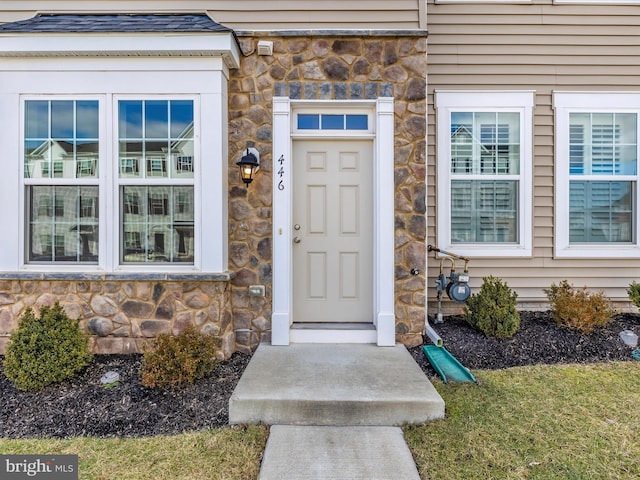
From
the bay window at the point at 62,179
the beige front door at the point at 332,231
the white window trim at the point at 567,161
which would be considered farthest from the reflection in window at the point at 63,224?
the white window trim at the point at 567,161

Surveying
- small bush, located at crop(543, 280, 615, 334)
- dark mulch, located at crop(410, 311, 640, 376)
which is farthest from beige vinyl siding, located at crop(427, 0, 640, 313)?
dark mulch, located at crop(410, 311, 640, 376)

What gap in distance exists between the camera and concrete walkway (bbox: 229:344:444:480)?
211 cm

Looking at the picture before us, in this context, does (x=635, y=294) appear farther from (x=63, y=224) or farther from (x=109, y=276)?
(x=63, y=224)

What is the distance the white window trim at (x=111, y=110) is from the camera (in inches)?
133

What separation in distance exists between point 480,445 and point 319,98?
310 centimetres

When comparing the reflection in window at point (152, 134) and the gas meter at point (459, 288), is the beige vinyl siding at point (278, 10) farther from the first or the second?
the gas meter at point (459, 288)

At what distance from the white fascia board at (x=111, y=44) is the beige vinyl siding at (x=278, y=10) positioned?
60 cm

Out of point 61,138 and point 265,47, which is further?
point 265,47

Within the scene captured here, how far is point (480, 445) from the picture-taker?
7.43 feet

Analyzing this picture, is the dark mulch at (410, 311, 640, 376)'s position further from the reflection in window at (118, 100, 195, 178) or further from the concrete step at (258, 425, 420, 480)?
the reflection in window at (118, 100, 195, 178)

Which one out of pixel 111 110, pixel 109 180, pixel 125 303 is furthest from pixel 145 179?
pixel 125 303

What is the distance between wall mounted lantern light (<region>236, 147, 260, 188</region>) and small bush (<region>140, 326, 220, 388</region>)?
144cm

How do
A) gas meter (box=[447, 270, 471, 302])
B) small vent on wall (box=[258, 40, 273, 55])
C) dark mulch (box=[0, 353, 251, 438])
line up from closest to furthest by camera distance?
dark mulch (box=[0, 353, 251, 438]) → small vent on wall (box=[258, 40, 273, 55]) → gas meter (box=[447, 270, 471, 302])

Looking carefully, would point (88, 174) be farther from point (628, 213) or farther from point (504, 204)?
point (628, 213)
